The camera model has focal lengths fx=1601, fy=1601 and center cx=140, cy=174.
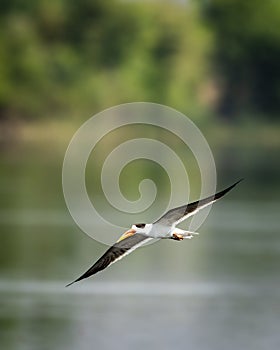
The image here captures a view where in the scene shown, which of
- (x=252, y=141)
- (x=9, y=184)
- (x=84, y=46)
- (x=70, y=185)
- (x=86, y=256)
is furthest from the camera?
(x=84, y=46)

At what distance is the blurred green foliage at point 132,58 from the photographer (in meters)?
78.4

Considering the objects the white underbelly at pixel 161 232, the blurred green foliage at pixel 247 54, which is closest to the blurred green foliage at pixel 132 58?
the blurred green foliage at pixel 247 54

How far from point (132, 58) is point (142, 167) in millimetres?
28648

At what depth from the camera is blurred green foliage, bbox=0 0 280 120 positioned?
78.4 meters

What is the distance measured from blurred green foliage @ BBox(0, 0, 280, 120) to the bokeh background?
77mm

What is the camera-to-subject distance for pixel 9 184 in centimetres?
4462

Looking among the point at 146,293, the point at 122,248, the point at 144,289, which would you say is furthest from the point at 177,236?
the point at 144,289

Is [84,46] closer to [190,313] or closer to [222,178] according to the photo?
[222,178]

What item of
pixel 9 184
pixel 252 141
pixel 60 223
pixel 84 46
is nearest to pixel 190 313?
pixel 60 223

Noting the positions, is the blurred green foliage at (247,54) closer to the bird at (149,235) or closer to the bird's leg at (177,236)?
the bird at (149,235)

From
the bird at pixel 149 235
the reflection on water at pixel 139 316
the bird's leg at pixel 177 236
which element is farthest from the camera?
the reflection on water at pixel 139 316

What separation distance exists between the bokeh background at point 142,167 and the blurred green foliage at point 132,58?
0.25 feet

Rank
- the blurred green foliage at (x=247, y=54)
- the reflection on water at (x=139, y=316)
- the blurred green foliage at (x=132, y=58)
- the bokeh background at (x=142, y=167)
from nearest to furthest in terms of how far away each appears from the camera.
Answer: the reflection on water at (x=139, y=316), the bokeh background at (x=142, y=167), the blurred green foliage at (x=132, y=58), the blurred green foliage at (x=247, y=54)

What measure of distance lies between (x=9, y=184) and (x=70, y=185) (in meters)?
3.31
